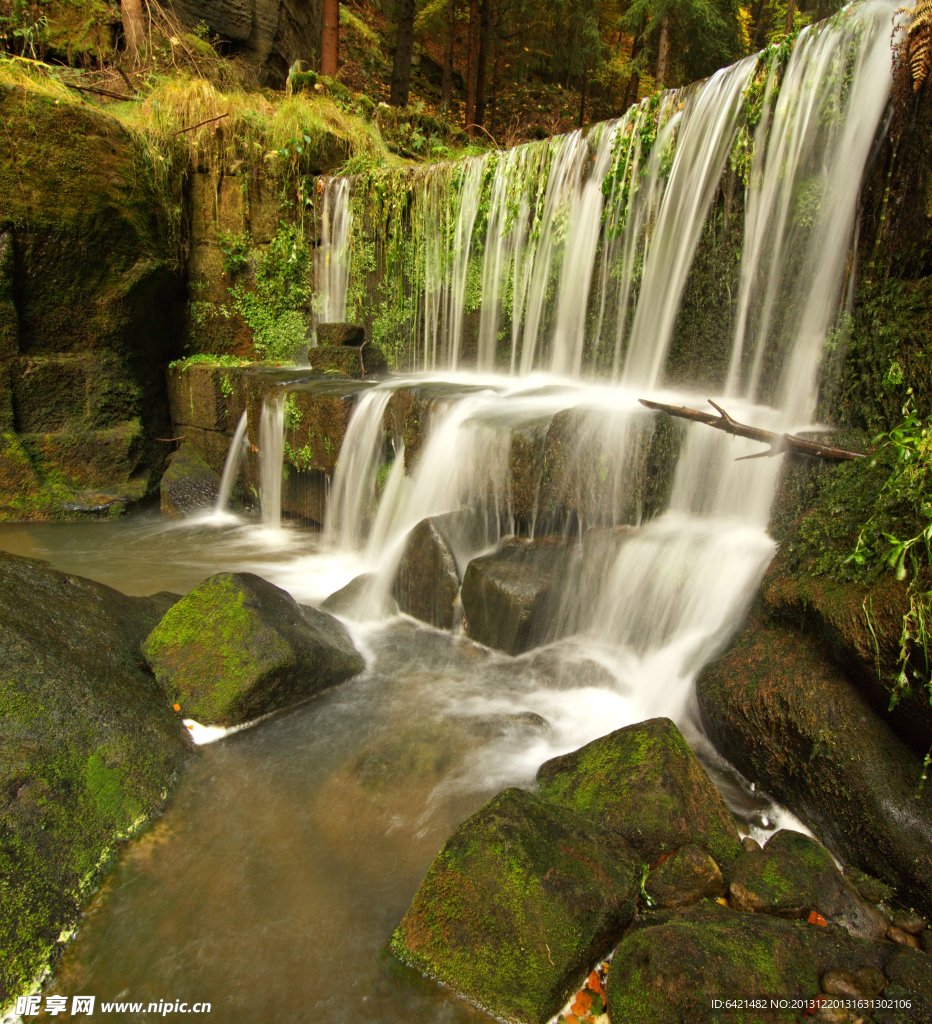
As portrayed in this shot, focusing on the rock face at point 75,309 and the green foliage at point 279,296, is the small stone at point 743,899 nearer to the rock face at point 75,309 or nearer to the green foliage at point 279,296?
the rock face at point 75,309

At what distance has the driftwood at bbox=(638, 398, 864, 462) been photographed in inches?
151

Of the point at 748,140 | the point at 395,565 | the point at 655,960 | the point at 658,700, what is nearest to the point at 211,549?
the point at 395,565

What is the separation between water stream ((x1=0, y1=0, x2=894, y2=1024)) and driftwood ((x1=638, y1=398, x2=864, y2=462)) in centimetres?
23

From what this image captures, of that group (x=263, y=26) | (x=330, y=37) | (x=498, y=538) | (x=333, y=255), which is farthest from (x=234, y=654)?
(x=263, y=26)

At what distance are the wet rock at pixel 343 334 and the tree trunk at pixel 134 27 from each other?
6427 mm

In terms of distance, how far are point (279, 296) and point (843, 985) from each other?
974cm

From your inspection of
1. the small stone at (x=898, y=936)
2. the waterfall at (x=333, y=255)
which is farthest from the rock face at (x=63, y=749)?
the waterfall at (x=333, y=255)

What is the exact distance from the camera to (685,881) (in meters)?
2.44

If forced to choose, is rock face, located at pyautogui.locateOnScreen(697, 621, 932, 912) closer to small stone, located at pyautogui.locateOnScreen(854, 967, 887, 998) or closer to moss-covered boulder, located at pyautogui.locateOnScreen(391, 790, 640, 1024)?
small stone, located at pyautogui.locateOnScreen(854, 967, 887, 998)

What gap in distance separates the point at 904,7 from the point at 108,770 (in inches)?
266

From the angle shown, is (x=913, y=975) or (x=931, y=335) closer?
(x=913, y=975)

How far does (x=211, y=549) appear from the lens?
679 cm

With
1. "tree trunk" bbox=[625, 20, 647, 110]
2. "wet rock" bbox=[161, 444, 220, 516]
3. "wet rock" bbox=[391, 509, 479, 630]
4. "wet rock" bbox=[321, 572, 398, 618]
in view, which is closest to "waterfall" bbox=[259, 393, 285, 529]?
"wet rock" bbox=[161, 444, 220, 516]

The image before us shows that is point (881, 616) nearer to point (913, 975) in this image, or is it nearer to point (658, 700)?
point (913, 975)
